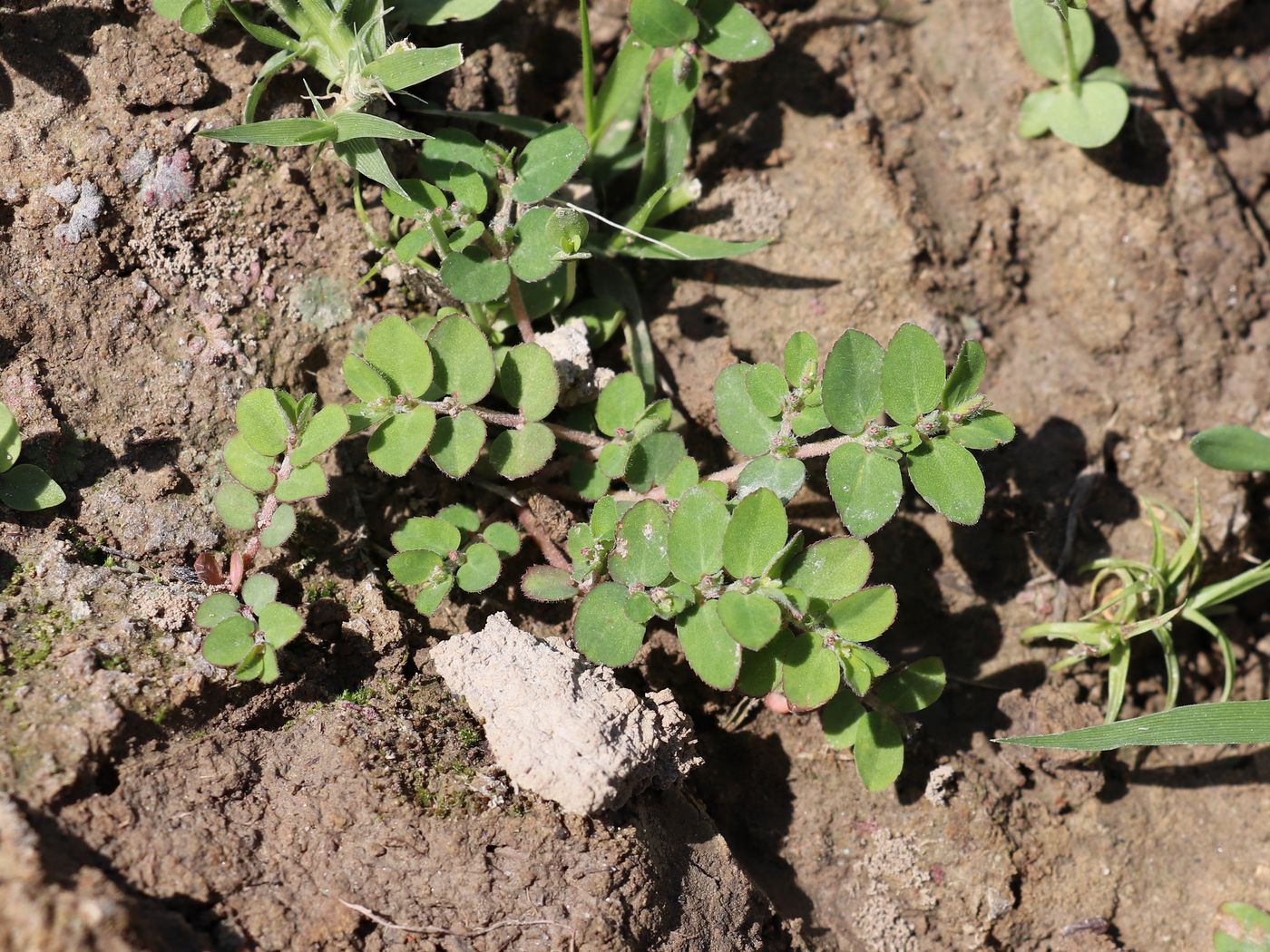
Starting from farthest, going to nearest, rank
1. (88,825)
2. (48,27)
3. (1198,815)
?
1. (1198,815)
2. (48,27)
3. (88,825)

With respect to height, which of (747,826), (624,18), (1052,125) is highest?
(624,18)

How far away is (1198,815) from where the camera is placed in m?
3.21

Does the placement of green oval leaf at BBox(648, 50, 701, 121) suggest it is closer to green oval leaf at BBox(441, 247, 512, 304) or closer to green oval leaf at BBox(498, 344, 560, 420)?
green oval leaf at BBox(441, 247, 512, 304)

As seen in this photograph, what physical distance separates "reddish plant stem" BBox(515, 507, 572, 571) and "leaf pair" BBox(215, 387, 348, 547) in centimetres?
62

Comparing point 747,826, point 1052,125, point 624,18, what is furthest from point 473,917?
point 1052,125

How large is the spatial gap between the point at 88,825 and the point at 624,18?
288cm

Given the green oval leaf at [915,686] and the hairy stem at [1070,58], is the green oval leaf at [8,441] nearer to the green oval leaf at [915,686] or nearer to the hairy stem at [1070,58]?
the green oval leaf at [915,686]

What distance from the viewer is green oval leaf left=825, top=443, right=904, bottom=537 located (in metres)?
2.56

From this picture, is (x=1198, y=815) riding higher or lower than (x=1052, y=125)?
lower

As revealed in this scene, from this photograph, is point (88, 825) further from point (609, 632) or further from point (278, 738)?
point (609, 632)

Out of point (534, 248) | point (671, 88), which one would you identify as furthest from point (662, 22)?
point (534, 248)

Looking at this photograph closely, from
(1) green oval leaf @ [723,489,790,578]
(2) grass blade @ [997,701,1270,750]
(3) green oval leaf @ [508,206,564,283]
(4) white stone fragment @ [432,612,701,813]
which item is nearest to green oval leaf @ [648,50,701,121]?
(3) green oval leaf @ [508,206,564,283]

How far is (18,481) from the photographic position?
95.0 inches

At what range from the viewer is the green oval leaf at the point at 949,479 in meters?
2.57
